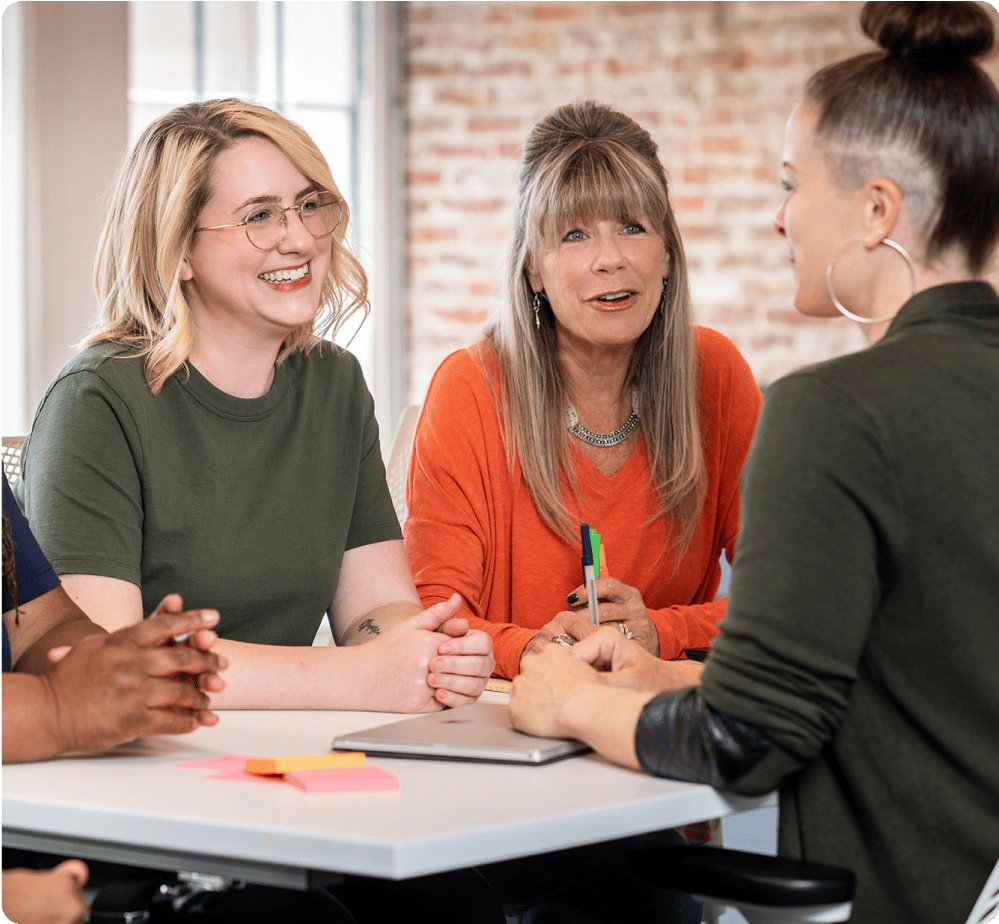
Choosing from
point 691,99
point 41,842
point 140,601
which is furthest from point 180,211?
point 691,99

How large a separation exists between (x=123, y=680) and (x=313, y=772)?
21cm

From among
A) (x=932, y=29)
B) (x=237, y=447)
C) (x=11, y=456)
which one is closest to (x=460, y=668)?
(x=237, y=447)

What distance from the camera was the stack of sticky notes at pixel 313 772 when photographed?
1.04m

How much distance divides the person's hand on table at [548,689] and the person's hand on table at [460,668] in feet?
0.58

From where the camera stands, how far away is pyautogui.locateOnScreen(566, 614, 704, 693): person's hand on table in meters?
1.32

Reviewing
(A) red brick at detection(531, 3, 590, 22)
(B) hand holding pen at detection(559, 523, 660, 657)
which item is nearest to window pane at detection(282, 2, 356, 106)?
(A) red brick at detection(531, 3, 590, 22)

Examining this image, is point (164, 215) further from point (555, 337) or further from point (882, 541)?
point (882, 541)

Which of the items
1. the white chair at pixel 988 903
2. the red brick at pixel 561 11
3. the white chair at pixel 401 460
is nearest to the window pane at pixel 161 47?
the red brick at pixel 561 11

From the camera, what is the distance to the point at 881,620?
1074mm

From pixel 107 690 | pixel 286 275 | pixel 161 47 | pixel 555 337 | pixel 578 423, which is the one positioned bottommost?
pixel 107 690

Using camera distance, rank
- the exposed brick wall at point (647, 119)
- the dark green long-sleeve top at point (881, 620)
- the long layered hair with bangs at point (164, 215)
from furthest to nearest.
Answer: the exposed brick wall at point (647, 119) → the long layered hair with bangs at point (164, 215) → the dark green long-sleeve top at point (881, 620)

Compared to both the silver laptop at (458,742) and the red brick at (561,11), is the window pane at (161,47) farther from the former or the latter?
the silver laptop at (458,742)

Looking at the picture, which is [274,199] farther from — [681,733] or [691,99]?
[691,99]

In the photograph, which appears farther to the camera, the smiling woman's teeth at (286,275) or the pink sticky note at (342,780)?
the smiling woman's teeth at (286,275)
